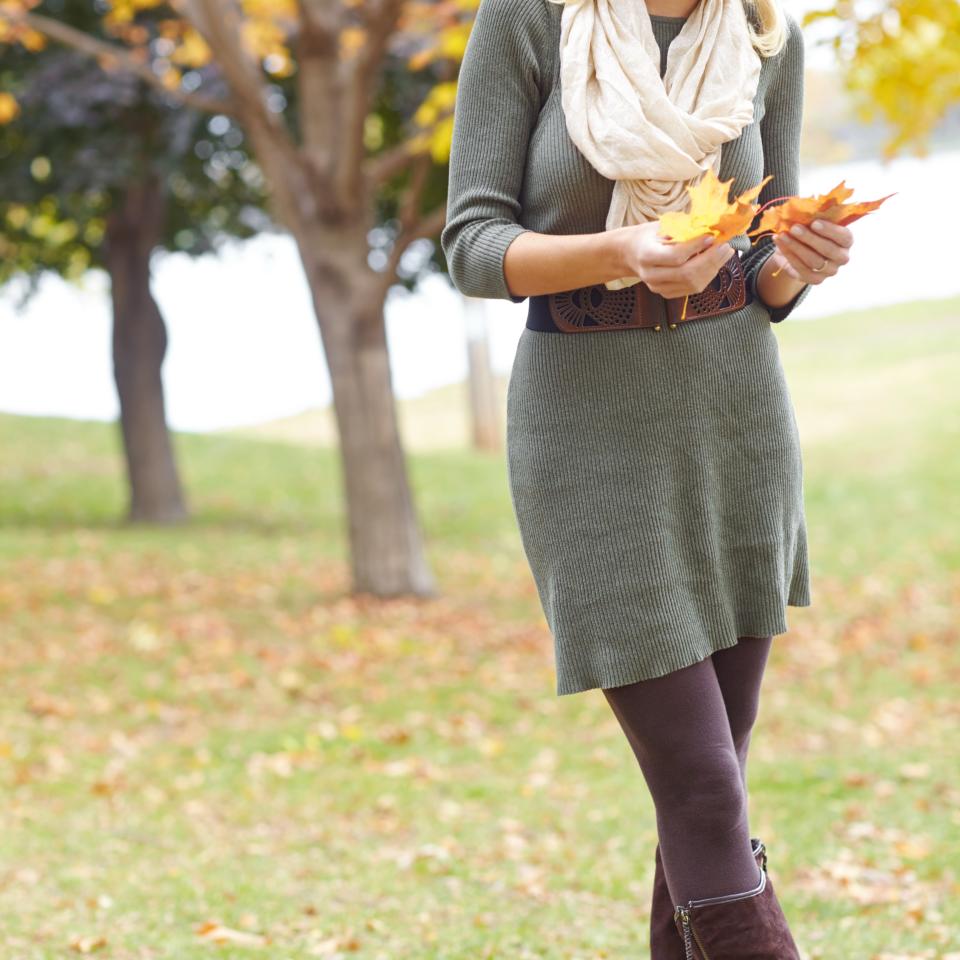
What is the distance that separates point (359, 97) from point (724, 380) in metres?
6.83

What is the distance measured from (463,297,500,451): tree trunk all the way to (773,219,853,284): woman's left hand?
19.7 m

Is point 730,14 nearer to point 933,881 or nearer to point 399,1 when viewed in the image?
point 933,881

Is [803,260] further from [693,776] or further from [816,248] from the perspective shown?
[693,776]

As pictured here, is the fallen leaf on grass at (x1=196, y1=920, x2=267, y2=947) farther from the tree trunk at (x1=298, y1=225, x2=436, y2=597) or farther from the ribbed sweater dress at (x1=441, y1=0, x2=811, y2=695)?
the tree trunk at (x1=298, y1=225, x2=436, y2=597)

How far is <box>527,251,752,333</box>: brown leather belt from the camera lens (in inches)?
84.0

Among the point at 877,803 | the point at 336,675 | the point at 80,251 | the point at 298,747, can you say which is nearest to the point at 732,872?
the point at 877,803

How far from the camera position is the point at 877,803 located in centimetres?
536

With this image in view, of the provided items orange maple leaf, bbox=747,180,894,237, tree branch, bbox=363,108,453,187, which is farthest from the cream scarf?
tree branch, bbox=363,108,453,187

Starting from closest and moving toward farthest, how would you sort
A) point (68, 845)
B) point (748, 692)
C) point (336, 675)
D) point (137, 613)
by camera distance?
point (748, 692) → point (68, 845) → point (336, 675) → point (137, 613)

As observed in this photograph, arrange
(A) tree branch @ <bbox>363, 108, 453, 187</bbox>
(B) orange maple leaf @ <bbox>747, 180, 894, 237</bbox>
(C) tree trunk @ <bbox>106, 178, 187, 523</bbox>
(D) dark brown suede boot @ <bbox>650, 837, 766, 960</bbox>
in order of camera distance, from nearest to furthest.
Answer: (B) orange maple leaf @ <bbox>747, 180, 894, 237</bbox> → (D) dark brown suede boot @ <bbox>650, 837, 766, 960</bbox> → (A) tree branch @ <bbox>363, 108, 453, 187</bbox> → (C) tree trunk @ <bbox>106, 178, 187, 523</bbox>

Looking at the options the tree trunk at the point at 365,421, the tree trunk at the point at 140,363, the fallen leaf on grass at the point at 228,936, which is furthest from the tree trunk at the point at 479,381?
the fallen leaf on grass at the point at 228,936

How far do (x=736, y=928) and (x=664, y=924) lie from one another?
0.30m

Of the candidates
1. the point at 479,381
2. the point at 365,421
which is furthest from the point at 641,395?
the point at 479,381

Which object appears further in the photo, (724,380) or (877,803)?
(877,803)
